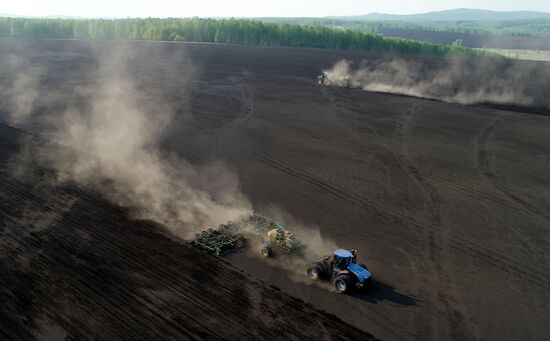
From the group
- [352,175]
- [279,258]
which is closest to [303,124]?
[352,175]

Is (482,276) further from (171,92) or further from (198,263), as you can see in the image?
(171,92)

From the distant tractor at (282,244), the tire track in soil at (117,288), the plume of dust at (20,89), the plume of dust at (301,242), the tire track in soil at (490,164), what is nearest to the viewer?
the tire track in soil at (117,288)

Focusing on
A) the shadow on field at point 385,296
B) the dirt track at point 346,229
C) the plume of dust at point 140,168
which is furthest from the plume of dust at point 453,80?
the shadow on field at point 385,296

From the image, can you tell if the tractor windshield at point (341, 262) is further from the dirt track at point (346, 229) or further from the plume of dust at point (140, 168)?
the plume of dust at point (140, 168)

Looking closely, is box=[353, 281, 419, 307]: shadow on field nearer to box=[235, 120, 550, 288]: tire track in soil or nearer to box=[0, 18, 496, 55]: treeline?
box=[235, 120, 550, 288]: tire track in soil

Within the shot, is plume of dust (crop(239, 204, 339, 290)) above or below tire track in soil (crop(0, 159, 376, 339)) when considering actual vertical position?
above

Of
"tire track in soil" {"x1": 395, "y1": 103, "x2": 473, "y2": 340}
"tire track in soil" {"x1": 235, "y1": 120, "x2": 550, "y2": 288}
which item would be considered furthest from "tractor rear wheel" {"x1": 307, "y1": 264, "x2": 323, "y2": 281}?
"tire track in soil" {"x1": 235, "y1": 120, "x2": 550, "y2": 288}
